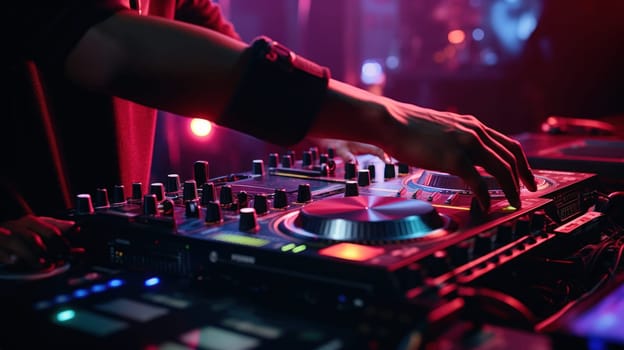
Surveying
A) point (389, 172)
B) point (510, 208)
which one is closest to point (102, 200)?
point (389, 172)

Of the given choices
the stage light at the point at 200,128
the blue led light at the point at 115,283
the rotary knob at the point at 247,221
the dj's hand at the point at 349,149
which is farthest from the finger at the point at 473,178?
the stage light at the point at 200,128

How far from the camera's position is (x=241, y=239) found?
41.4 inches

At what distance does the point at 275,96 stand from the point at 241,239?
24cm

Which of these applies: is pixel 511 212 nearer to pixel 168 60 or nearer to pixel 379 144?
pixel 379 144

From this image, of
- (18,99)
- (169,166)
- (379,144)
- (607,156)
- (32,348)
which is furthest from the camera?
(169,166)

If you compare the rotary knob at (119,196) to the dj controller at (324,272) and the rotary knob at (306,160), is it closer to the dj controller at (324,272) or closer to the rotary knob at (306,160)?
the dj controller at (324,272)

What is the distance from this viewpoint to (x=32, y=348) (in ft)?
2.76

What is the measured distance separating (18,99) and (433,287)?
4.25ft

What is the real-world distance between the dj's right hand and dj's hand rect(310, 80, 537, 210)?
49 centimetres

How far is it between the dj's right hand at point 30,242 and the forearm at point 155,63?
284 millimetres

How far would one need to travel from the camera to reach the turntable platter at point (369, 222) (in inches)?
40.8

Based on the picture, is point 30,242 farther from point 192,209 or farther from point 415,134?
point 415,134

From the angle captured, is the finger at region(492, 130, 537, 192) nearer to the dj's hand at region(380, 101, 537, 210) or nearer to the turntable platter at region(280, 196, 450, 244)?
the dj's hand at region(380, 101, 537, 210)

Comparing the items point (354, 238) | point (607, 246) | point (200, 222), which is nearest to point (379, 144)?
point (354, 238)
